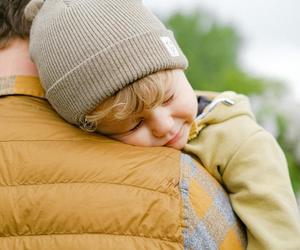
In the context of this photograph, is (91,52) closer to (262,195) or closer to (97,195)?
(97,195)

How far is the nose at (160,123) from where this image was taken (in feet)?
5.24

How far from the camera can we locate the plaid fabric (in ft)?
4.48

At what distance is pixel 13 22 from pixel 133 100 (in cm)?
45

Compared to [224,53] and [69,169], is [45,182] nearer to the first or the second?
[69,169]

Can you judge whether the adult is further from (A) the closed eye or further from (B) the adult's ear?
(B) the adult's ear

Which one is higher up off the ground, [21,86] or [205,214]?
[21,86]

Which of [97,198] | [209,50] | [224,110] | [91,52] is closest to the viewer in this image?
[97,198]

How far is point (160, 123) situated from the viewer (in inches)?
63.2

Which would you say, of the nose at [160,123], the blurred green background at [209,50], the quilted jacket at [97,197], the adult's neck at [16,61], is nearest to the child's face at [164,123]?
the nose at [160,123]

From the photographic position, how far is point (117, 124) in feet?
5.23

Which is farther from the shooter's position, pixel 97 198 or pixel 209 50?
pixel 209 50

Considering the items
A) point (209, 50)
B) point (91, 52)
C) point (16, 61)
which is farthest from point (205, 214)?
point (209, 50)

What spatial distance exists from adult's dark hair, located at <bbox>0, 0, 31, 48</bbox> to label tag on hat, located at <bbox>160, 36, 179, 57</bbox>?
0.38 m

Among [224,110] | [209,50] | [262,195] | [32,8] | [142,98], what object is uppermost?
[32,8]
